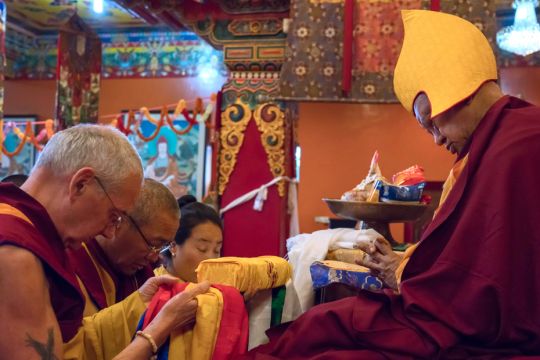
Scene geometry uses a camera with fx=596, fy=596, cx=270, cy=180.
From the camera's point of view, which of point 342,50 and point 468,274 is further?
point 342,50

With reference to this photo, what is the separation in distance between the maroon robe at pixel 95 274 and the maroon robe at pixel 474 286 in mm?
630

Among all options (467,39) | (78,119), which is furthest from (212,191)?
(467,39)

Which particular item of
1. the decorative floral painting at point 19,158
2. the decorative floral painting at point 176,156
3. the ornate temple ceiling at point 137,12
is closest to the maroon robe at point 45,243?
the ornate temple ceiling at point 137,12

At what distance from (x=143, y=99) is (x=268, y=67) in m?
3.46

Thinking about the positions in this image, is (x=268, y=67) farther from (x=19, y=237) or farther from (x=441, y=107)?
(x=19, y=237)

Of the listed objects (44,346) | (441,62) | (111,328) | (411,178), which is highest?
(441,62)

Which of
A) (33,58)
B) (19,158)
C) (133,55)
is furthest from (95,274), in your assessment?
(33,58)

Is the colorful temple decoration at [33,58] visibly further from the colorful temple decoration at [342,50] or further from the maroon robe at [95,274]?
the maroon robe at [95,274]

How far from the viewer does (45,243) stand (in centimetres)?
129

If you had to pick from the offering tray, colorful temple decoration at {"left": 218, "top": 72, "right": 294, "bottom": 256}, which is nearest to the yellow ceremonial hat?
the offering tray

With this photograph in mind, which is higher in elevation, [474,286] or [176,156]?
[176,156]

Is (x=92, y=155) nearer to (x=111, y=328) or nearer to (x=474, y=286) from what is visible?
(x=111, y=328)

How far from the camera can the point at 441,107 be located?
5.40 ft

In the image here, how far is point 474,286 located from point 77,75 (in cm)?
617
